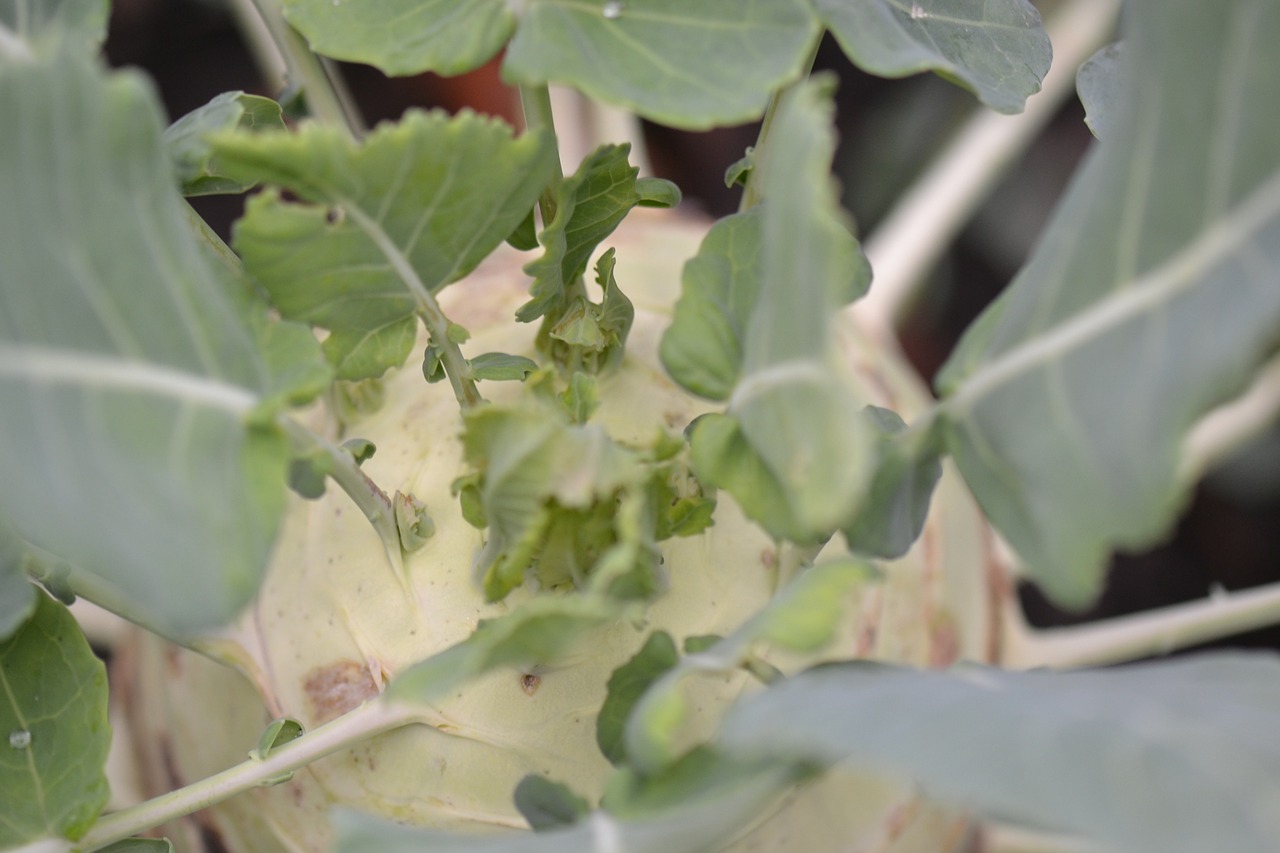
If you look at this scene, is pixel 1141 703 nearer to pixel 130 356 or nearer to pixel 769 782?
pixel 769 782

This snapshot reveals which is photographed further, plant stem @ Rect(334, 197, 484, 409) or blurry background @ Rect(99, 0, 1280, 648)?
blurry background @ Rect(99, 0, 1280, 648)

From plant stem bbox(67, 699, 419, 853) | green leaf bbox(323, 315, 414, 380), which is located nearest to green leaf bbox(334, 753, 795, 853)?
plant stem bbox(67, 699, 419, 853)

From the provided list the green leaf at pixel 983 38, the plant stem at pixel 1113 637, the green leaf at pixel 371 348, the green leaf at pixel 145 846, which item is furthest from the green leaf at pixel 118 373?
the plant stem at pixel 1113 637

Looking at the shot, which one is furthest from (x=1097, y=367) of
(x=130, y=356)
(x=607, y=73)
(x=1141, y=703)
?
(x=130, y=356)

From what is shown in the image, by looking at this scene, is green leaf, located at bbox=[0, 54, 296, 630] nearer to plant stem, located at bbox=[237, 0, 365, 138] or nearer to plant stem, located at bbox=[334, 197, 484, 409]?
plant stem, located at bbox=[334, 197, 484, 409]

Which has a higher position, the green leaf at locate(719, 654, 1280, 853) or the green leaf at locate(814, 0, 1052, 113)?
the green leaf at locate(814, 0, 1052, 113)

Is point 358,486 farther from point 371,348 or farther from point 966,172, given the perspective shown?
point 966,172
